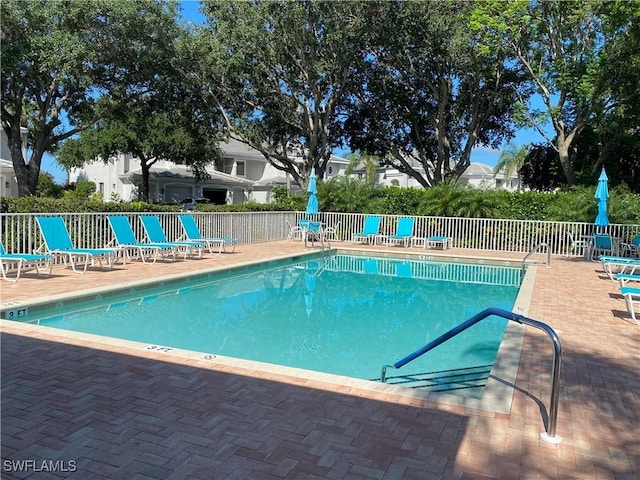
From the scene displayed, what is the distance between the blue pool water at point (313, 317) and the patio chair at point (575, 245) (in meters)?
4.61

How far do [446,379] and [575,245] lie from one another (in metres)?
12.7

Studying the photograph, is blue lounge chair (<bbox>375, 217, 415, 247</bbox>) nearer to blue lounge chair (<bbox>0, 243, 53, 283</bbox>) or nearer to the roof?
blue lounge chair (<bbox>0, 243, 53, 283</bbox>)

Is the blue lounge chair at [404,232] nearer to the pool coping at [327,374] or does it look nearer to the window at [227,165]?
the pool coping at [327,374]

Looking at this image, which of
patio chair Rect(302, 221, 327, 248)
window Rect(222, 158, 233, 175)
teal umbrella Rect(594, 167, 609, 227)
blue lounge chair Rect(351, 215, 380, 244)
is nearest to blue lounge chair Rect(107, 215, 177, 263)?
patio chair Rect(302, 221, 327, 248)

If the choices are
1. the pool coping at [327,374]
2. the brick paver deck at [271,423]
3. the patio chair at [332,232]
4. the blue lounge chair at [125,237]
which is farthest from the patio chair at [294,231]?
the brick paver deck at [271,423]

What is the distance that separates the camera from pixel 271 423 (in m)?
3.34

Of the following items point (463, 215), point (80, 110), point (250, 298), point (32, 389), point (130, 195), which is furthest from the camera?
point (130, 195)

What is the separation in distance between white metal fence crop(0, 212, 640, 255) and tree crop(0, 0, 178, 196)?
24.7 feet

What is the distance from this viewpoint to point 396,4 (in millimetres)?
21453

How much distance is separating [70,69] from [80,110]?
622 cm

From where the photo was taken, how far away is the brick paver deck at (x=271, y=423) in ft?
9.21

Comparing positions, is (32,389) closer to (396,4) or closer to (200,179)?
(396,4)

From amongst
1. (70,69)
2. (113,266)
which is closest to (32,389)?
(113,266)

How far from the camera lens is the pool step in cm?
487
